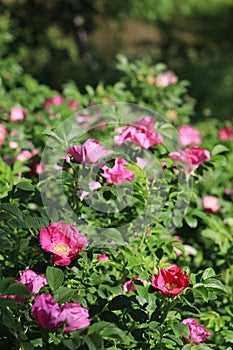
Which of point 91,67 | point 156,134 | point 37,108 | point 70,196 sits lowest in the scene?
point 91,67

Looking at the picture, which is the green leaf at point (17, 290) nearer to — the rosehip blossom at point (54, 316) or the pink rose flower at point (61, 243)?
the rosehip blossom at point (54, 316)

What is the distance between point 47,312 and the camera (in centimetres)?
104

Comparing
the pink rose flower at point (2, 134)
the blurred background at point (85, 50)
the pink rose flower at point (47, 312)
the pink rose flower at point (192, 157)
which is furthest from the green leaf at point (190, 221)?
the blurred background at point (85, 50)

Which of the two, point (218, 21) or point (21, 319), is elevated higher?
point (21, 319)

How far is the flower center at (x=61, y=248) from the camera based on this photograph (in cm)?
124

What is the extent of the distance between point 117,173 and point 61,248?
33 centimetres

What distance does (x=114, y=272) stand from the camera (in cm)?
158

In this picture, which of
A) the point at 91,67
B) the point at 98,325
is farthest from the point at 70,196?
the point at 91,67

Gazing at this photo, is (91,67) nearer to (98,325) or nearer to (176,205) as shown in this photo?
(176,205)

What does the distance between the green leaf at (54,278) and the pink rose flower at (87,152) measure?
1.06ft

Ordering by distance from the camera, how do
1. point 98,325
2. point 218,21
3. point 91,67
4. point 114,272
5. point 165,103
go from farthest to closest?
point 218,21, point 91,67, point 165,103, point 114,272, point 98,325

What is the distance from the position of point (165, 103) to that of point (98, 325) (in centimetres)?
177

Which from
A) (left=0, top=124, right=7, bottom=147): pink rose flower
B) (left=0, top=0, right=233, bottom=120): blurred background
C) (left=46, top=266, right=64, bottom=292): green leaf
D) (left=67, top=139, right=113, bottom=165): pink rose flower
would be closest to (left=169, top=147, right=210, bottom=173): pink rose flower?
(left=67, top=139, right=113, bottom=165): pink rose flower

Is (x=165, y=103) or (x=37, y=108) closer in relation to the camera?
(x=165, y=103)
